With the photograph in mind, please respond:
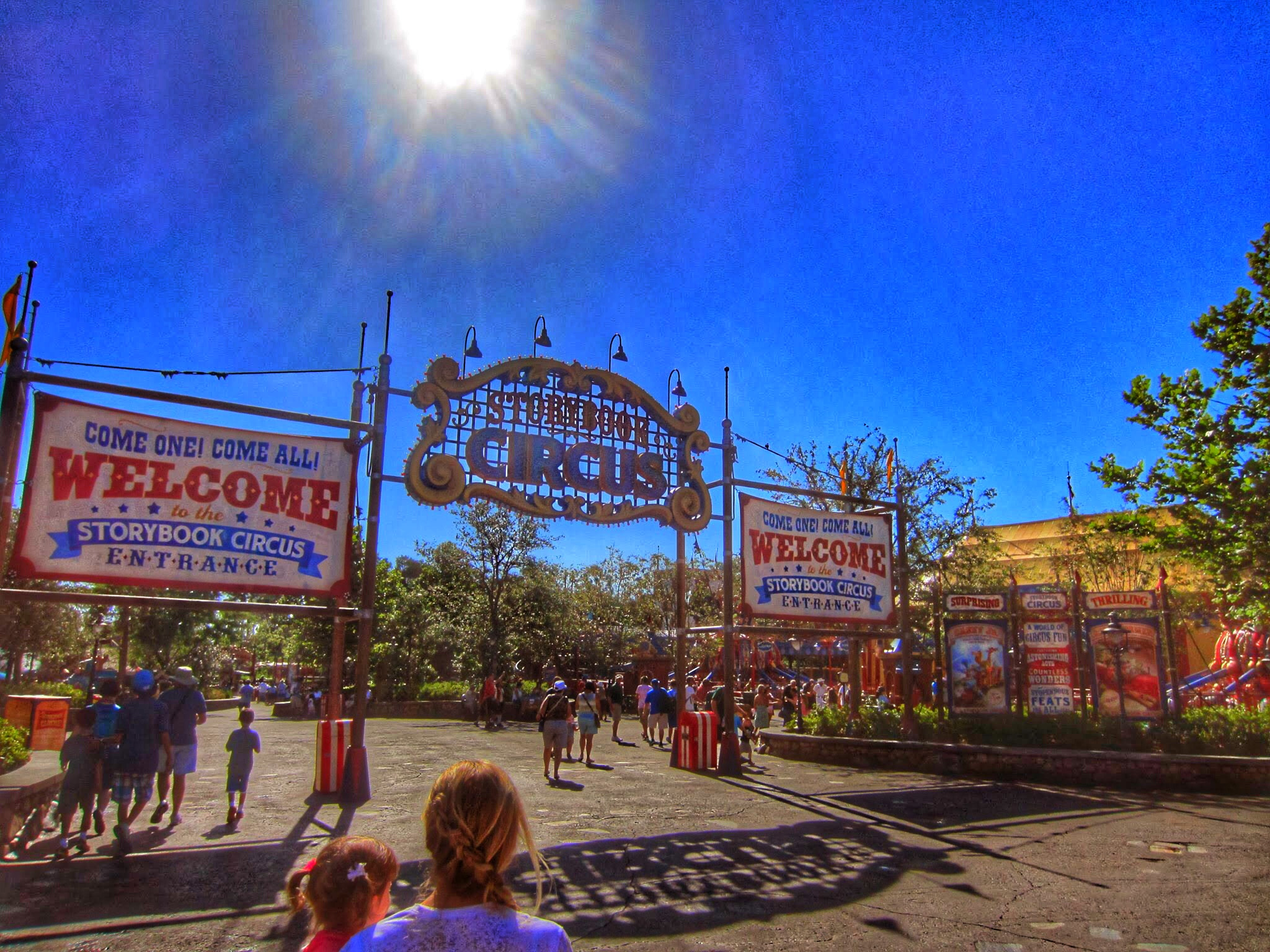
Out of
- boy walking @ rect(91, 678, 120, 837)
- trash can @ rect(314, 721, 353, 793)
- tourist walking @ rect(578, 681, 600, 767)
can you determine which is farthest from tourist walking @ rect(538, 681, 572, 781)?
boy walking @ rect(91, 678, 120, 837)

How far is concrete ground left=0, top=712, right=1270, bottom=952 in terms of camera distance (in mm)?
6555

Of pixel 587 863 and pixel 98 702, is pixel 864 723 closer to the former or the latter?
pixel 587 863

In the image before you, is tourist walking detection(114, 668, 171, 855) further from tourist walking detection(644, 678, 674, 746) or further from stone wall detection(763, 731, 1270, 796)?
tourist walking detection(644, 678, 674, 746)

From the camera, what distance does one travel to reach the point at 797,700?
25438 millimetres

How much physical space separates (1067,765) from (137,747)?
1467 centimetres

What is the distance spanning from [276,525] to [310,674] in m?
57.3

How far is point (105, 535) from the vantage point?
10070 mm

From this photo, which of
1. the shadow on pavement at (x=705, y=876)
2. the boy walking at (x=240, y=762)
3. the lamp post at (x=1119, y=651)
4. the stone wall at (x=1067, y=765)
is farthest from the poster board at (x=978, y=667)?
the boy walking at (x=240, y=762)

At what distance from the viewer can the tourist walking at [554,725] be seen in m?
14.5

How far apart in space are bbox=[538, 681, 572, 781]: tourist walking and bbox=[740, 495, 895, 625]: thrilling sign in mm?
3797

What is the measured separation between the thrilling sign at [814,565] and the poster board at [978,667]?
1.49 meters

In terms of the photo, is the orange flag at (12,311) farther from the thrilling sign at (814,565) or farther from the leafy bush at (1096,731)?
the leafy bush at (1096,731)

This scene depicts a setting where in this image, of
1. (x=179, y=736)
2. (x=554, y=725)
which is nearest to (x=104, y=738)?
(x=179, y=736)

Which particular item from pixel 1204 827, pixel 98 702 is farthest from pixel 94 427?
pixel 1204 827
